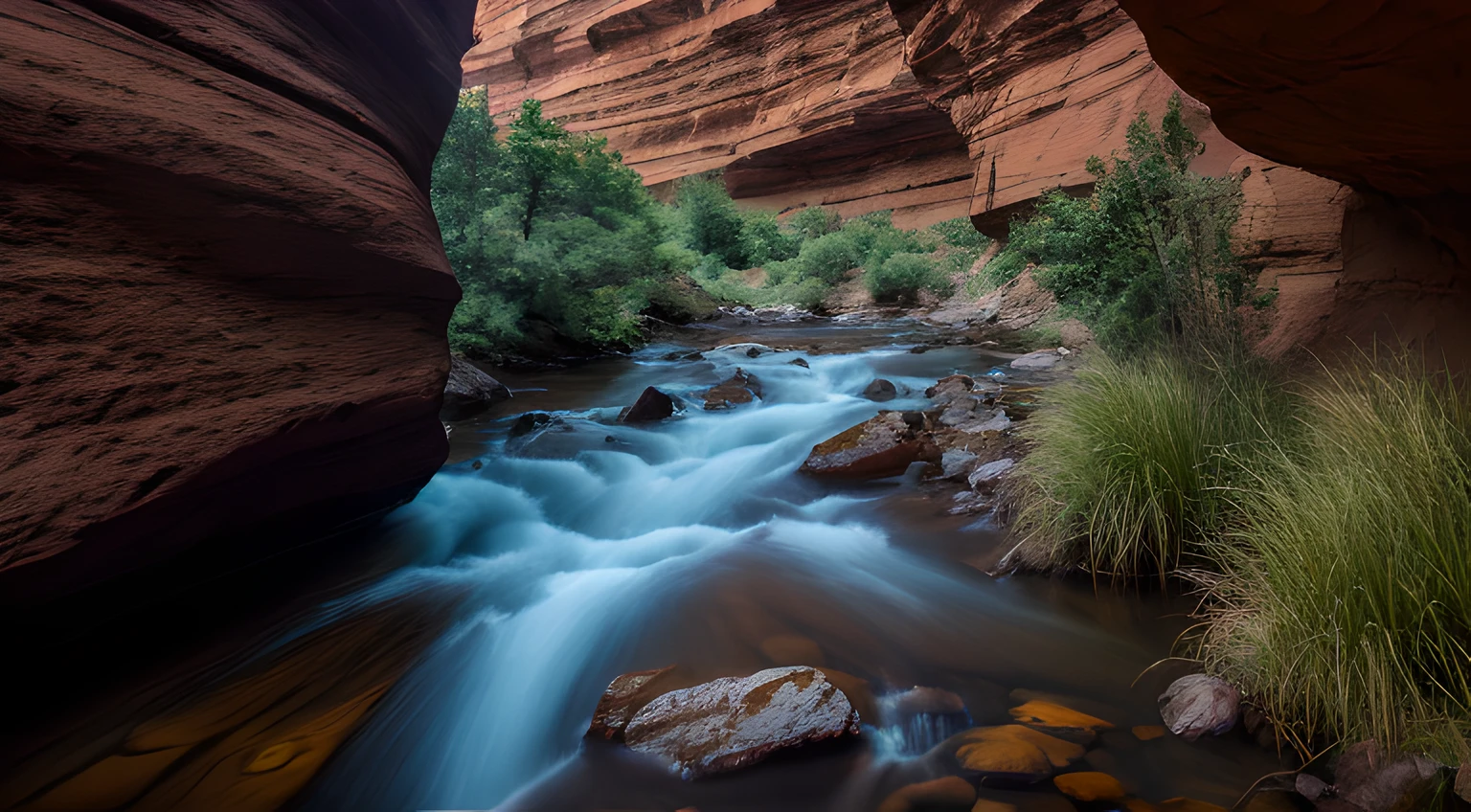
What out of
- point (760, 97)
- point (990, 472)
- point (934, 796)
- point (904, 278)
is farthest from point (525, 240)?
point (760, 97)

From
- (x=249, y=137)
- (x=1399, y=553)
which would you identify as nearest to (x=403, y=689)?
(x=249, y=137)

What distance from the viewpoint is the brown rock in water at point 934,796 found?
221 centimetres

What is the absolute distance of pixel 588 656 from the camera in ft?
11.6

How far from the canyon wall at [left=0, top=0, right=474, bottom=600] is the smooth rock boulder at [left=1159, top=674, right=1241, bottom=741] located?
4.26 meters

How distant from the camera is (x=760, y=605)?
3.71 metres

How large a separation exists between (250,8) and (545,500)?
414cm

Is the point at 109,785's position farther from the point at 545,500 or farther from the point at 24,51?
the point at 545,500

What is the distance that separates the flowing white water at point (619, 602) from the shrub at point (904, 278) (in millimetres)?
13591

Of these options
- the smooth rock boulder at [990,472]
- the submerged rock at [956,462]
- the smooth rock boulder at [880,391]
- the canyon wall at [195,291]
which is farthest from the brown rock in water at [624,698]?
the smooth rock boulder at [880,391]

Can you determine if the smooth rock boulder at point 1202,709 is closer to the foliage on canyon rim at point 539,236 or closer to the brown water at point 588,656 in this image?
the brown water at point 588,656

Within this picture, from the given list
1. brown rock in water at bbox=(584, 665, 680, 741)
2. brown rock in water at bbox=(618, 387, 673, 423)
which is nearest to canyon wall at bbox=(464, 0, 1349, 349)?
brown rock in water at bbox=(584, 665, 680, 741)

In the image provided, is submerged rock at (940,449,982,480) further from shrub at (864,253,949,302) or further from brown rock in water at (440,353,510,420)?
shrub at (864,253,949,302)

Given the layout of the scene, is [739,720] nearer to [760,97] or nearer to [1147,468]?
[1147,468]

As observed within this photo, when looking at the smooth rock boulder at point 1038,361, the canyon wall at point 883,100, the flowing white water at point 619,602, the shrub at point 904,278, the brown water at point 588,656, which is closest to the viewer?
the brown water at point 588,656
